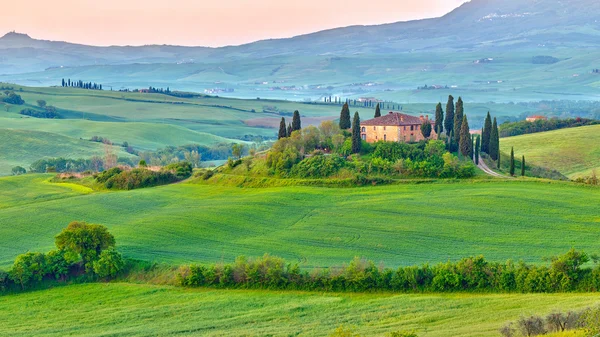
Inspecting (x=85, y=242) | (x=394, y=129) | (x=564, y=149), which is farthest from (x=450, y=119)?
(x=85, y=242)

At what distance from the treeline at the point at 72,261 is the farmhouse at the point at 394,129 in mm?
38636

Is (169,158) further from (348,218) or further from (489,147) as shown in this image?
(348,218)

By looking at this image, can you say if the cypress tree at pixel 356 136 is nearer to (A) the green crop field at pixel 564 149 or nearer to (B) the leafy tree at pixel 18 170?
(A) the green crop field at pixel 564 149

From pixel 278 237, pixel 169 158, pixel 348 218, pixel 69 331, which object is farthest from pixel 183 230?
pixel 169 158

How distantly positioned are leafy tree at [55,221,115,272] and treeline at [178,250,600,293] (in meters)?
7.71

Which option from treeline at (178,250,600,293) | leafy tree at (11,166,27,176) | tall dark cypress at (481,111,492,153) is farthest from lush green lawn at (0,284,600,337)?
leafy tree at (11,166,27,176)

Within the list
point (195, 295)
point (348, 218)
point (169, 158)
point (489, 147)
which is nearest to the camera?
point (195, 295)

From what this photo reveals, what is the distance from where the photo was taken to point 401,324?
41.9 m

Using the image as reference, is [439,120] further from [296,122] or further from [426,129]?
[296,122]

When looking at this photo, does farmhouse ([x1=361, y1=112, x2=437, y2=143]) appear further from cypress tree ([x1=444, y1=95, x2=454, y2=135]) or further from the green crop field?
the green crop field

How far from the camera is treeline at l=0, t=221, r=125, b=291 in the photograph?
176 ft

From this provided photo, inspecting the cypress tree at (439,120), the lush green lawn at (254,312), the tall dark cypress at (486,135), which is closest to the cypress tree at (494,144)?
the tall dark cypress at (486,135)

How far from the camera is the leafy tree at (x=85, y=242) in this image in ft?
186

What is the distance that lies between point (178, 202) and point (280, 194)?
912 centimetres
